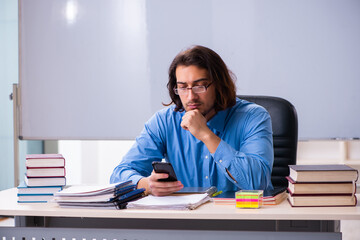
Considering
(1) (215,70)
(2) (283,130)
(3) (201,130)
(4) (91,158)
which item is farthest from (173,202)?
(4) (91,158)

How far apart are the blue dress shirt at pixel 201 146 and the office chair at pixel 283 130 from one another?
14 centimetres

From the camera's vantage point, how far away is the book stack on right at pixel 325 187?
1.52 m

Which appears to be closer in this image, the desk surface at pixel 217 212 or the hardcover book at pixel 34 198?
the desk surface at pixel 217 212

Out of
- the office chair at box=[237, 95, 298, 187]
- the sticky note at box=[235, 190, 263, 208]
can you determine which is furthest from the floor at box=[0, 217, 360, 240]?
the sticky note at box=[235, 190, 263, 208]

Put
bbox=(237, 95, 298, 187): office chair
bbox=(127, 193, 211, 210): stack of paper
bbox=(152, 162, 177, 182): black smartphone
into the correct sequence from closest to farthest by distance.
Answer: bbox=(127, 193, 211, 210): stack of paper < bbox=(152, 162, 177, 182): black smartphone < bbox=(237, 95, 298, 187): office chair

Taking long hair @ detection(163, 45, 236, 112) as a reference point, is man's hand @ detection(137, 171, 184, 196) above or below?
below

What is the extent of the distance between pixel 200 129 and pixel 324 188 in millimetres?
573

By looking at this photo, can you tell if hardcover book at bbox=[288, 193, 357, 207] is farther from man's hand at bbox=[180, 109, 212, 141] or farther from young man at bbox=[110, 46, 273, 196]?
man's hand at bbox=[180, 109, 212, 141]

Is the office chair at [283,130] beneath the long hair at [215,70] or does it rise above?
beneath

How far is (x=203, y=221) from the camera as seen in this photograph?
1.69m

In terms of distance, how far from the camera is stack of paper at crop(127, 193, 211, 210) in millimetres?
1526

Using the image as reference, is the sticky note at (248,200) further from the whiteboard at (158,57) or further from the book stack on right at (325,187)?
the whiteboard at (158,57)

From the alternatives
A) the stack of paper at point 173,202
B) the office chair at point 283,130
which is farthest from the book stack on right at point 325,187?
the office chair at point 283,130

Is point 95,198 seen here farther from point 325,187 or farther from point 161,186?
point 325,187
